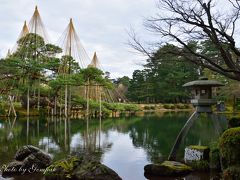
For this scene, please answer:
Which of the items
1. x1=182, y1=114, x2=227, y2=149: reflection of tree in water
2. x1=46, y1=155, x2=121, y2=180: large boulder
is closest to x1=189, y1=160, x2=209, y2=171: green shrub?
x1=182, y1=114, x2=227, y2=149: reflection of tree in water

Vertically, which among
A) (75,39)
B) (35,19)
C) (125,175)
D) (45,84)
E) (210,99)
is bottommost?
(125,175)

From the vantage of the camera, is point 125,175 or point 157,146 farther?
point 157,146

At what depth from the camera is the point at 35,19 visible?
29328mm

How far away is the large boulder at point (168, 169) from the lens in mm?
6461

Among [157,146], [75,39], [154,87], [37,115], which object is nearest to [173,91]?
[154,87]

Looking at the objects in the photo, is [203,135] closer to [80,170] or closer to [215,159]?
[215,159]

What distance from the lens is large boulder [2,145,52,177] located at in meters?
6.30

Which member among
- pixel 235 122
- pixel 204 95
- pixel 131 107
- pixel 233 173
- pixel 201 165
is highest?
pixel 204 95

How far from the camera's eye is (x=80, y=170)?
19.8ft

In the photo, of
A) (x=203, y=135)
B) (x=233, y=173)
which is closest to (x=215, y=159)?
(x=233, y=173)

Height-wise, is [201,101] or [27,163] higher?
[201,101]

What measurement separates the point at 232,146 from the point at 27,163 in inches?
179

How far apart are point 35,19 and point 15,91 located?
853 centimetres

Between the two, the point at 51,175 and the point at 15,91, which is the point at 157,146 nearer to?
the point at 51,175
